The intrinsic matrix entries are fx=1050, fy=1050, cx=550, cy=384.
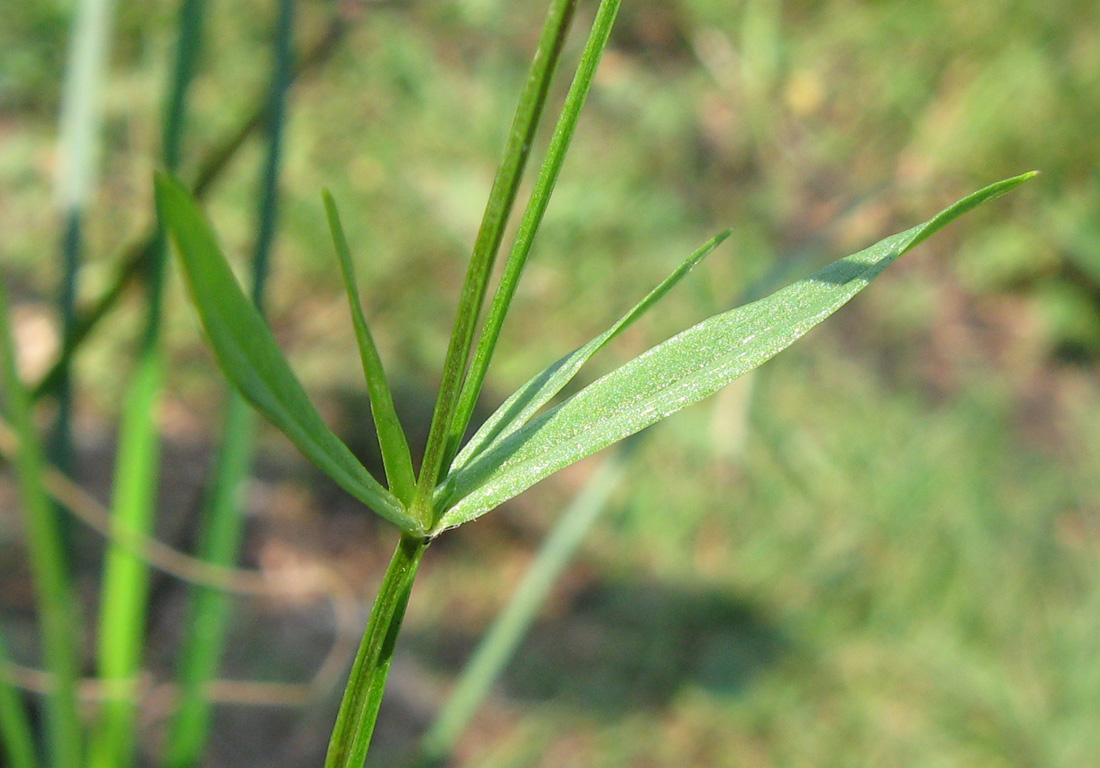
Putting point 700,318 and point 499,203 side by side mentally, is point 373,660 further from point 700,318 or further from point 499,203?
point 700,318

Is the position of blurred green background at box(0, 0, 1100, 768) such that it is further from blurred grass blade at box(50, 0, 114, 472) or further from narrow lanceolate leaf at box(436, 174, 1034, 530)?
narrow lanceolate leaf at box(436, 174, 1034, 530)

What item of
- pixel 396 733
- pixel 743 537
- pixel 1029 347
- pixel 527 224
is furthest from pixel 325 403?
pixel 1029 347

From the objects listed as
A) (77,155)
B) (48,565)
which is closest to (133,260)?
(77,155)

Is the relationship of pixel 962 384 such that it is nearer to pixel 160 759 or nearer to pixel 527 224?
pixel 160 759

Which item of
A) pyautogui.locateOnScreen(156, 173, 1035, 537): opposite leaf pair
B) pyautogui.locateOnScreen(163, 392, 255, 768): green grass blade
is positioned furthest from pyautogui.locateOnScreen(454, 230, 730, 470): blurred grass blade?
pyautogui.locateOnScreen(163, 392, 255, 768): green grass blade

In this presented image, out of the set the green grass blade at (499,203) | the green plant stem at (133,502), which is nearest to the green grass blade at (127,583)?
the green plant stem at (133,502)

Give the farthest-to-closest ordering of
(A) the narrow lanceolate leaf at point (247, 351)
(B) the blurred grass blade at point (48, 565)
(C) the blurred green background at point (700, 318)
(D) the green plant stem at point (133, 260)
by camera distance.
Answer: (C) the blurred green background at point (700, 318) < (D) the green plant stem at point (133, 260) < (B) the blurred grass blade at point (48, 565) < (A) the narrow lanceolate leaf at point (247, 351)

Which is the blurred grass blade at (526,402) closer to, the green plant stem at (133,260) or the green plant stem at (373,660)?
the green plant stem at (373,660)
